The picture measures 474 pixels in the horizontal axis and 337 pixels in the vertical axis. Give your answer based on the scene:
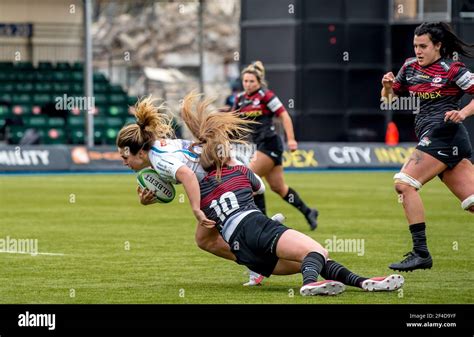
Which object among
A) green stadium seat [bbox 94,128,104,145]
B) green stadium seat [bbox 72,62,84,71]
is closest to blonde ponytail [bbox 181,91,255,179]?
green stadium seat [bbox 94,128,104,145]

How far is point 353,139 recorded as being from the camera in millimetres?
34188

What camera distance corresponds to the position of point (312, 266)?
986 centimetres

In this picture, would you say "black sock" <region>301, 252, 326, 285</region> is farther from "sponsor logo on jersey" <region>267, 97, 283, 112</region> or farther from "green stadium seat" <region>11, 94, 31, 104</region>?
"green stadium seat" <region>11, 94, 31, 104</region>

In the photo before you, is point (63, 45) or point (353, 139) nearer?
point (353, 139)

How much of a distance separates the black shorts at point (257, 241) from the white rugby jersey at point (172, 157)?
2.17ft

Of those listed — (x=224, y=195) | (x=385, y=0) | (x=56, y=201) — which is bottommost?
(x=56, y=201)

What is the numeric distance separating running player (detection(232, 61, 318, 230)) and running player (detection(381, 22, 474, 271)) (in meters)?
4.36

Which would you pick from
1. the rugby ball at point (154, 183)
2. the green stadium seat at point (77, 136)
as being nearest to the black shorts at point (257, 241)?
the rugby ball at point (154, 183)

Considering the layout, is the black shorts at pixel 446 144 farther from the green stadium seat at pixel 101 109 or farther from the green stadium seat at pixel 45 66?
the green stadium seat at pixel 45 66

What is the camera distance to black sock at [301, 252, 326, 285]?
32.1ft

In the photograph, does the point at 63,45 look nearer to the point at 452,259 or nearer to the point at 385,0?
the point at 385,0

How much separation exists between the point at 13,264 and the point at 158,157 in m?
3.45
